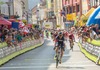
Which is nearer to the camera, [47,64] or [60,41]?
[60,41]

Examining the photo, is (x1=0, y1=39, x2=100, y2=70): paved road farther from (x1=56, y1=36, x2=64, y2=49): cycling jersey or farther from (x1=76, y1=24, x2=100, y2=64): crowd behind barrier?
(x1=56, y1=36, x2=64, y2=49): cycling jersey

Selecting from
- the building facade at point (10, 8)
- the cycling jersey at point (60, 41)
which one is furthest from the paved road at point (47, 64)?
the building facade at point (10, 8)

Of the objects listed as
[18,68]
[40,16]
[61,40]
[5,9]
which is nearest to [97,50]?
[61,40]

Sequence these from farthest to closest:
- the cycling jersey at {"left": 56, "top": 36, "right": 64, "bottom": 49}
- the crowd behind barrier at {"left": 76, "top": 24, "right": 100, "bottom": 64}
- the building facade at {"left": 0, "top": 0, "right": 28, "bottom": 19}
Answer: the building facade at {"left": 0, "top": 0, "right": 28, "bottom": 19} → the crowd behind barrier at {"left": 76, "top": 24, "right": 100, "bottom": 64} → the cycling jersey at {"left": 56, "top": 36, "right": 64, "bottom": 49}

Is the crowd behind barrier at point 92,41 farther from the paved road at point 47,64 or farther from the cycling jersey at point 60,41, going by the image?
the cycling jersey at point 60,41

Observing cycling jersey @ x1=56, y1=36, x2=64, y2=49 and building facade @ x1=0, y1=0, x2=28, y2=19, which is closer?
cycling jersey @ x1=56, y1=36, x2=64, y2=49

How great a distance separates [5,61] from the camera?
21969mm

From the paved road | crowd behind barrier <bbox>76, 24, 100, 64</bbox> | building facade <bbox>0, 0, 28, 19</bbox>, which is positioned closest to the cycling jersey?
the paved road

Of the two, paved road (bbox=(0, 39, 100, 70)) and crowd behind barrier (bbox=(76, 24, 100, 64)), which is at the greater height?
crowd behind barrier (bbox=(76, 24, 100, 64))

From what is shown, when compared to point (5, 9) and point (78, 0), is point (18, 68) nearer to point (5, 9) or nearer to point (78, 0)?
point (5, 9)

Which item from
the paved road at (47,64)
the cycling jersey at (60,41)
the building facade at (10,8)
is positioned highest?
the building facade at (10,8)

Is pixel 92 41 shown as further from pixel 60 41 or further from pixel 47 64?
pixel 60 41

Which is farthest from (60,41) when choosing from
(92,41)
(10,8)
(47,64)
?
(10,8)

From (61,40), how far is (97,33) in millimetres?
8919
